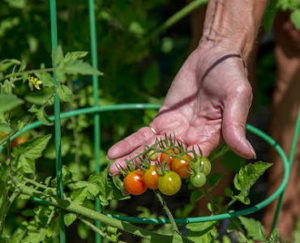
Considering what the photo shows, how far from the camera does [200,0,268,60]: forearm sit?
152 cm

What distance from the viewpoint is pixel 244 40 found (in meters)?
1.53

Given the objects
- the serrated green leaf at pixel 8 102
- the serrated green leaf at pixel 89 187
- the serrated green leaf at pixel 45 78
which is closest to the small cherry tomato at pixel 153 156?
the serrated green leaf at pixel 89 187

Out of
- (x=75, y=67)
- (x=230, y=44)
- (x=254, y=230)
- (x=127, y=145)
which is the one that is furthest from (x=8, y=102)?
(x=230, y=44)

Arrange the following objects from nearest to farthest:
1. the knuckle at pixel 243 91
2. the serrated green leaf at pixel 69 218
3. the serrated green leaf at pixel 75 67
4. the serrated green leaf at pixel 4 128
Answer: the serrated green leaf at pixel 75 67 → the serrated green leaf at pixel 4 128 → the serrated green leaf at pixel 69 218 → the knuckle at pixel 243 91

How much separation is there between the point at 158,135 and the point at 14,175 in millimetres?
358

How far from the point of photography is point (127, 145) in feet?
4.35

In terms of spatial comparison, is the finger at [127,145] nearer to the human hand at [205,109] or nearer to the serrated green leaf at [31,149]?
the human hand at [205,109]

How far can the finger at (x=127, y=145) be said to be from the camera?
4.33ft

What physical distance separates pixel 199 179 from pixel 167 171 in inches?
2.4

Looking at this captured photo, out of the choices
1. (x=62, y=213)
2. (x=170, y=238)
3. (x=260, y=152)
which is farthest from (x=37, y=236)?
(x=260, y=152)

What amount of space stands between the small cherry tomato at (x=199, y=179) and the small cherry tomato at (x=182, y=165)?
2 centimetres

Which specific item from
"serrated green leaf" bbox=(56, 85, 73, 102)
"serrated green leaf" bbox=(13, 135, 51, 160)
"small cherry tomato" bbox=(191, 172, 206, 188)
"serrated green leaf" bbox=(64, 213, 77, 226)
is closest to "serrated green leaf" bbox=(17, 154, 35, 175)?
"serrated green leaf" bbox=(13, 135, 51, 160)

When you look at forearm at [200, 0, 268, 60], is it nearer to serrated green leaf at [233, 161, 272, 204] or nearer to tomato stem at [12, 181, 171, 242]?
serrated green leaf at [233, 161, 272, 204]

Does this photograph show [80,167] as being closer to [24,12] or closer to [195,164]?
[24,12]
